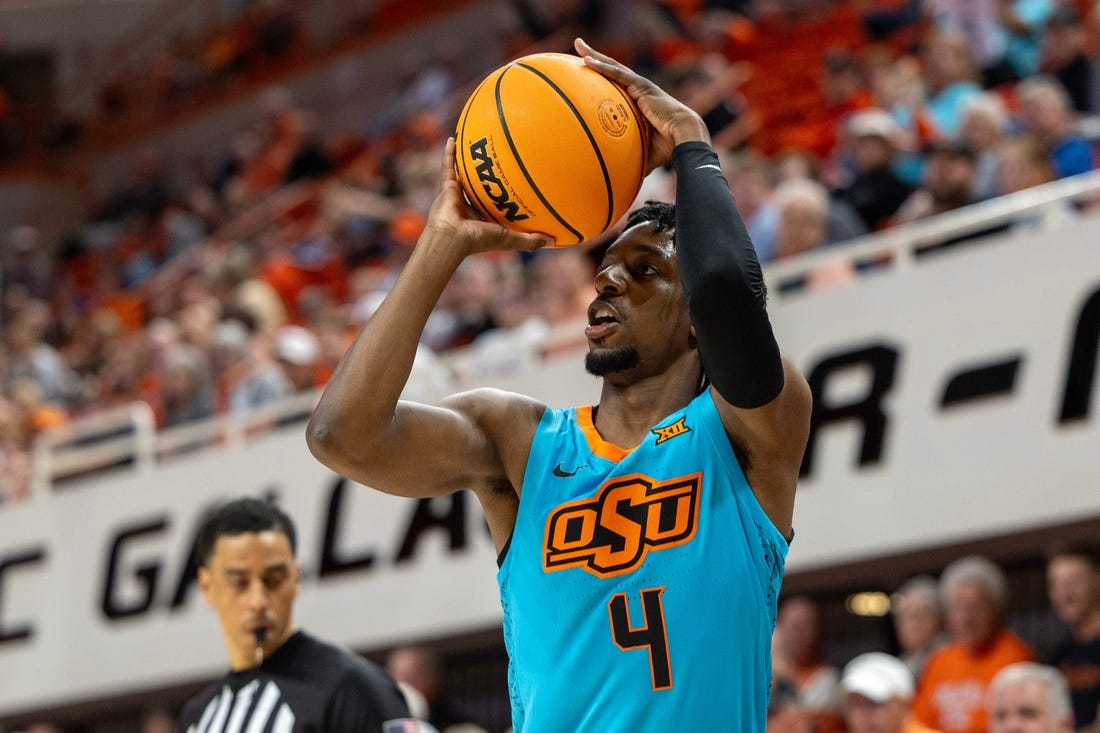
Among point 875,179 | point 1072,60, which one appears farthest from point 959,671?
point 1072,60

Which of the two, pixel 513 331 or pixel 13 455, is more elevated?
pixel 513 331

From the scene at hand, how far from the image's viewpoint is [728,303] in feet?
8.52

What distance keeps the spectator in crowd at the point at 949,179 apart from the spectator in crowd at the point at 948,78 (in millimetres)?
1582

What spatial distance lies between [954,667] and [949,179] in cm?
233

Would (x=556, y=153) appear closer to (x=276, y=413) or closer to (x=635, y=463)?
(x=635, y=463)

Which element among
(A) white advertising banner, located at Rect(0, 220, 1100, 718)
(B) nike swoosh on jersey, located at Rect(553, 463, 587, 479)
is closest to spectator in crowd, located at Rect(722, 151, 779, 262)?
(A) white advertising banner, located at Rect(0, 220, 1100, 718)

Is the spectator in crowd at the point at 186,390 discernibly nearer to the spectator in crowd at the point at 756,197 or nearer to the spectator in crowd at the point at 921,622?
the spectator in crowd at the point at 756,197

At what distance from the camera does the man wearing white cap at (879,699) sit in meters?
6.20

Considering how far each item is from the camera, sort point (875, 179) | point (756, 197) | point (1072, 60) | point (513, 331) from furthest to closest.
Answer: point (513, 331)
point (756, 197)
point (1072, 60)
point (875, 179)

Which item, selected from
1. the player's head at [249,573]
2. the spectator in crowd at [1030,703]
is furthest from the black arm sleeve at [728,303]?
the spectator in crowd at [1030,703]

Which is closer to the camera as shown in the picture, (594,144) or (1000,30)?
(594,144)

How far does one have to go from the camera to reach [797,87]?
12.6 meters

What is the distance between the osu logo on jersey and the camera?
271cm

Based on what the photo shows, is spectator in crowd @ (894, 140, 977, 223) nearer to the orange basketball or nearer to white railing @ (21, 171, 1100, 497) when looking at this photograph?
white railing @ (21, 171, 1100, 497)
